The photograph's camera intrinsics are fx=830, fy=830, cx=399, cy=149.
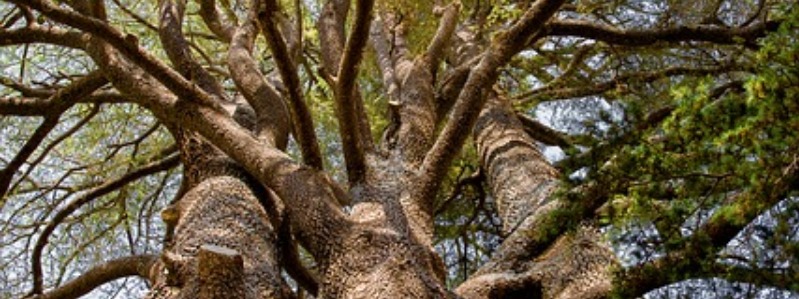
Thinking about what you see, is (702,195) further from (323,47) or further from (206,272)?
(323,47)

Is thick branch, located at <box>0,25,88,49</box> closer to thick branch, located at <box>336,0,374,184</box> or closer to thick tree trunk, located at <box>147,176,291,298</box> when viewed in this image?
thick tree trunk, located at <box>147,176,291,298</box>

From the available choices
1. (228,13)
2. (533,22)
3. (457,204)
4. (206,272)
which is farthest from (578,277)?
(228,13)

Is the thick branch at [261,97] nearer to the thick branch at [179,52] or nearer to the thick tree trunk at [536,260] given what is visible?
the thick branch at [179,52]

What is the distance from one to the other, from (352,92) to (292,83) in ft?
0.79

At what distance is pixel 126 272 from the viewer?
366cm

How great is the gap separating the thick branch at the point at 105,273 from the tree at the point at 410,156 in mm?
11

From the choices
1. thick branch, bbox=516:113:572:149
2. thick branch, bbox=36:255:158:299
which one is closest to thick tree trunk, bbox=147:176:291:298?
thick branch, bbox=36:255:158:299

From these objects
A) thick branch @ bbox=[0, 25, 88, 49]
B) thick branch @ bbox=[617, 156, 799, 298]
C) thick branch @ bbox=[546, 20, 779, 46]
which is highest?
thick branch @ bbox=[0, 25, 88, 49]

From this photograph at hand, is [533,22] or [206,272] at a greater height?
[533,22]

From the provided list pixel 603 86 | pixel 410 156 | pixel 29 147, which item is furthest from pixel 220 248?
pixel 603 86

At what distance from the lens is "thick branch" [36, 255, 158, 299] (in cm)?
350

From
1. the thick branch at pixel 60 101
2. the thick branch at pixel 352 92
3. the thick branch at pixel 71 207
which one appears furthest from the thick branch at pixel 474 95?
the thick branch at pixel 71 207

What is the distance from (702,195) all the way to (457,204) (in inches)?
173

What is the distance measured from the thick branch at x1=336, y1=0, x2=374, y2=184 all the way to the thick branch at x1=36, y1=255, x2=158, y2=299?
91 cm
